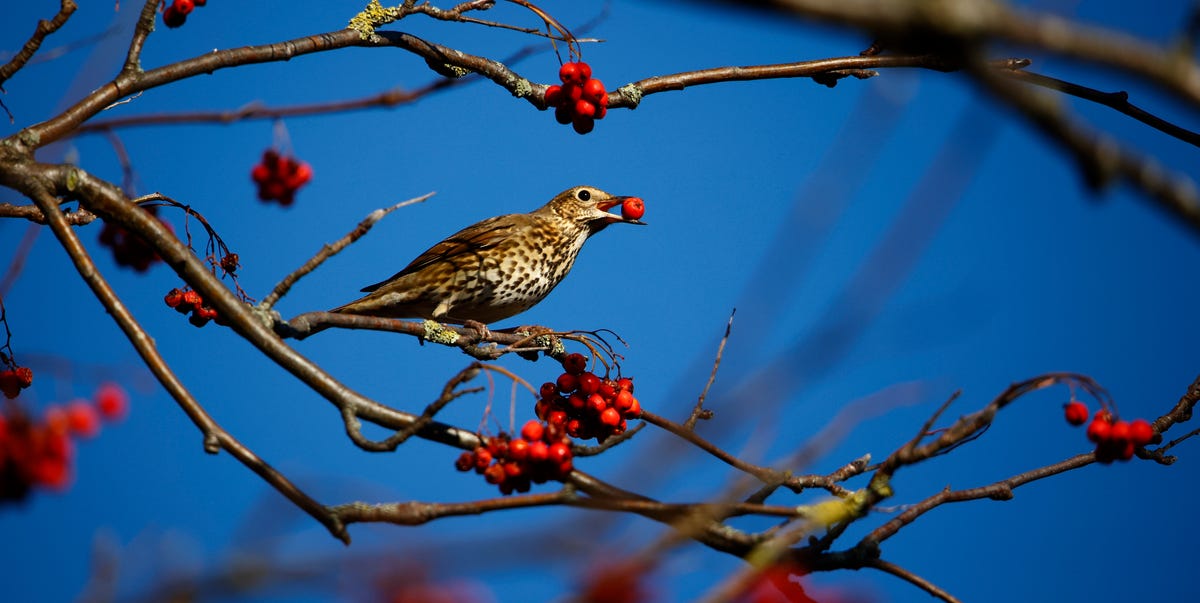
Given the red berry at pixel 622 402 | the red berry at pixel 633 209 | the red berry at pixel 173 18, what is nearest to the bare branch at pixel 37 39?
the red berry at pixel 173 18

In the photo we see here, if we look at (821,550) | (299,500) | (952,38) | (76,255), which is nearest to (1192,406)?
(821,550)

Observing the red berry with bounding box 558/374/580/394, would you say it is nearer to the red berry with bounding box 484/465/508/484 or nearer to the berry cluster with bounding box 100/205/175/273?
the red berry with bounding box 484/465/508/484

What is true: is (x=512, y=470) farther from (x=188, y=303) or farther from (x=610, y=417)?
(x=188, y=303)

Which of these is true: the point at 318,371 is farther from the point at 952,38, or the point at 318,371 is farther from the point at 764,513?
the point at 952,38

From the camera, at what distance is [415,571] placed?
1.37 meters

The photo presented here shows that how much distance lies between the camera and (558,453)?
2.90 metres

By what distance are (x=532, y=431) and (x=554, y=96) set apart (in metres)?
1.91

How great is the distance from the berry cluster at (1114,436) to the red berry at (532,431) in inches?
61.4

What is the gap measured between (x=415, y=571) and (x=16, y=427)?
98 centimetres

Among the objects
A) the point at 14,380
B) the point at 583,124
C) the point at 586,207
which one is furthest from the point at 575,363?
the point at 586,207

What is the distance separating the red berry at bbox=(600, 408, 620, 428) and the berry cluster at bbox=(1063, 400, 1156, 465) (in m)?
1.55

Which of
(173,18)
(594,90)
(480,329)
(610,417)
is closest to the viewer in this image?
(610,417)

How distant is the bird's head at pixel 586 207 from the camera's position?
7555 millimetres

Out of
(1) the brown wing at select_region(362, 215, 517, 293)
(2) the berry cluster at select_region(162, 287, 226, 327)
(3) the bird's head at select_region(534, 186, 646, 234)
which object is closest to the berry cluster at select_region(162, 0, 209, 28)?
(2) the berry cluster at select_region(162, 287, 226, 327)
